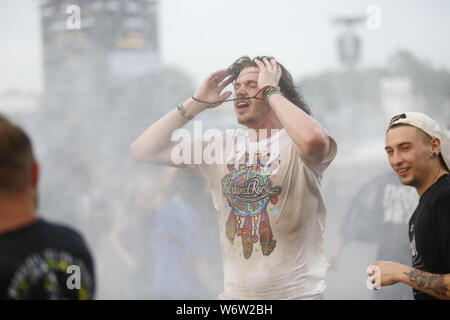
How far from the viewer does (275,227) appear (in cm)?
245

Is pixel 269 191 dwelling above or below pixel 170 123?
below

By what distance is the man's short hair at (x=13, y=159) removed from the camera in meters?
1.49

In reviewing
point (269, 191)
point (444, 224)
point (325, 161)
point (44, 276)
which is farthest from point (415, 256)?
point (44, 276)

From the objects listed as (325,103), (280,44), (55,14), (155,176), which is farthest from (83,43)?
(325,103)

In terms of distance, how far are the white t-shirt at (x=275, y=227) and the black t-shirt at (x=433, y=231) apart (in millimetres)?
402

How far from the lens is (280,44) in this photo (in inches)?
124

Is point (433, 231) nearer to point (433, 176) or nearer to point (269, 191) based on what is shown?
point (433, 176)

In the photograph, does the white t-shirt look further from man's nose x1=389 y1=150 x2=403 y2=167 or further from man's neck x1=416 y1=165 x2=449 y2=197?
man's neck x1=416 y1=165 x2=449 y2=197

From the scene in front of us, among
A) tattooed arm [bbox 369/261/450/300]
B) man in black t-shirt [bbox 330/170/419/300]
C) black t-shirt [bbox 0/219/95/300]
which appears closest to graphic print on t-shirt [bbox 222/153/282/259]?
tattooed arm [bbox 369/261/450/300]

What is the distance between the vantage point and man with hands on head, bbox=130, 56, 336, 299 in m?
2.40

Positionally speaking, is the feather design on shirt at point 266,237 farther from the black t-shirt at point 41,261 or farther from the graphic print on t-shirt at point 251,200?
the black t-shirt at point 41,261

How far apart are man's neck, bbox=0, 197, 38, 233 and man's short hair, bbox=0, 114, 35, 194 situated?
0.03 m

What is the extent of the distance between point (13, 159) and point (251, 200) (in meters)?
1.20
